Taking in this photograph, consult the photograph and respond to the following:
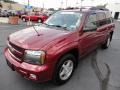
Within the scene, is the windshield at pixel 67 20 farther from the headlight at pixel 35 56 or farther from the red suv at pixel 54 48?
the headlight at pixel 35 56

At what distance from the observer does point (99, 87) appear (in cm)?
394

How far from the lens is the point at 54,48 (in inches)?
133

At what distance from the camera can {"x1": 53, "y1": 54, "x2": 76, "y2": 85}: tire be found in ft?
12.0

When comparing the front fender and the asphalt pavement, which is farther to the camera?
the asphalt pavement

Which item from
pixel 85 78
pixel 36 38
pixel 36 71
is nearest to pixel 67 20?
pixel 36 38

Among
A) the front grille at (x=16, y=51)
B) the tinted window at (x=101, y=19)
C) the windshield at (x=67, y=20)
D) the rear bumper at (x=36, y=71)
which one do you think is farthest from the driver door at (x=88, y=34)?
the front grille at (x=16, y=51)

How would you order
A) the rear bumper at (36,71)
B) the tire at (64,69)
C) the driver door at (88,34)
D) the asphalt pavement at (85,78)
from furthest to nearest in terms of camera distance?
1. the driver door at (88,34)
2. the asphalt pavement at (85,78)
3. the tire at (64,69)
4. the rear bumper at (36,71)

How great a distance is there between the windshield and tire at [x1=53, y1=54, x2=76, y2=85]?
2.90 feet

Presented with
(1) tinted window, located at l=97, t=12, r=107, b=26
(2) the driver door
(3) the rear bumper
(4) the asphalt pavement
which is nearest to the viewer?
(3) the rear bumper

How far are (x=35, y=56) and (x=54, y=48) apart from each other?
1.43ft

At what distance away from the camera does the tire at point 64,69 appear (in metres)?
3.66

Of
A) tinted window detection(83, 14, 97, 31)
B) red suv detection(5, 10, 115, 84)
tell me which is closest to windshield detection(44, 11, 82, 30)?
red suv detection(5, 10, 115, 84)

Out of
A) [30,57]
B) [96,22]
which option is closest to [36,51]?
[30,57]

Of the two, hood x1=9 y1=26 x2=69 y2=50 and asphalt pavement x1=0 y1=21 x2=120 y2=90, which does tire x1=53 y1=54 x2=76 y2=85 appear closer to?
asphalt pavement x1=0 y1=21 x2=120 y2=90
